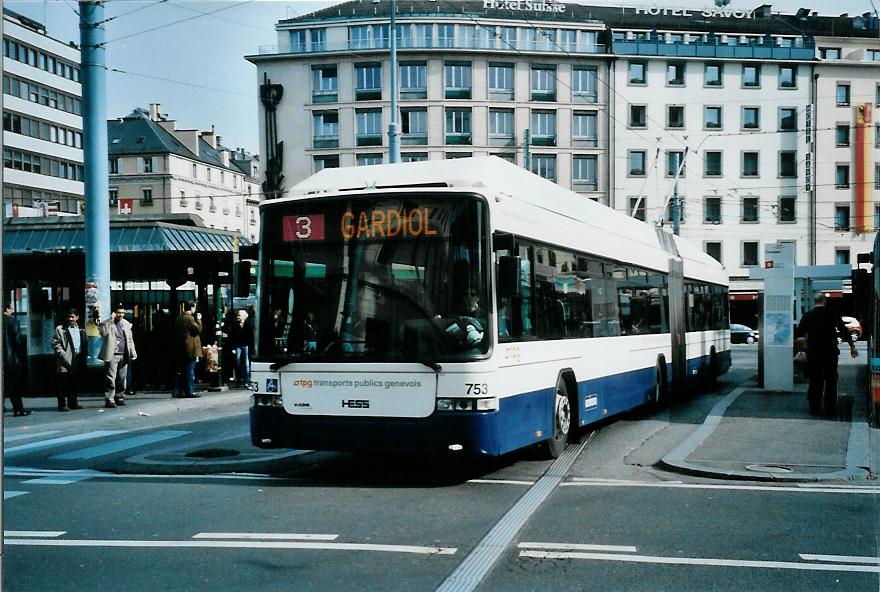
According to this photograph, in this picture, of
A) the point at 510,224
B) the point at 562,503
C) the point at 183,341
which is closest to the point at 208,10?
the point at 510,224

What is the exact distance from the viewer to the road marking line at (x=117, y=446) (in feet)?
38.1

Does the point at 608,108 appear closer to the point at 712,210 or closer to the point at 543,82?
the point at 543,82

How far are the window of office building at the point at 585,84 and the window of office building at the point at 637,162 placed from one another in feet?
13.9

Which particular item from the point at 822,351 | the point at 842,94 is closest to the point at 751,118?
the point at 842,94

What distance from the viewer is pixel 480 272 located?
863 cm

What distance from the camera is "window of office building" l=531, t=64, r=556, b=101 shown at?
207 feet

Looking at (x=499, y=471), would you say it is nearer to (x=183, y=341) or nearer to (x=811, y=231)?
(x=183, y=341)

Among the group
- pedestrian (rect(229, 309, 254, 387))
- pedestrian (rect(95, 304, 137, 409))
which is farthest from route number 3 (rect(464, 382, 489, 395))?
pedestrian (rect(229, 309, 254, 387))

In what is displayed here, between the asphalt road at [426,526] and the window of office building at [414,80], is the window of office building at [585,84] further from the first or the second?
the asphalt road at [426,526]

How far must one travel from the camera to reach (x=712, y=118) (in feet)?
212

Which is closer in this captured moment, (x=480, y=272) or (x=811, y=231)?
(x=480, y=272)

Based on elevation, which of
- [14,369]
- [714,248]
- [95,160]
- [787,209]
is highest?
[787,209]

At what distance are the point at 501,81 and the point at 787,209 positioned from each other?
1988 centimetres

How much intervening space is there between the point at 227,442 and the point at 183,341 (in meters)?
6.02
